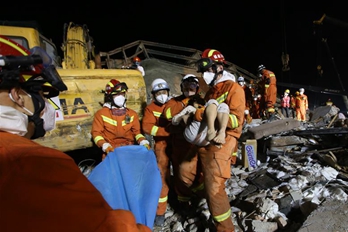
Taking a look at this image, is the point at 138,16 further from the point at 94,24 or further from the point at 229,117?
the point at 229,117

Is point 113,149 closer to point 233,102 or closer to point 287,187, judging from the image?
point 233,102

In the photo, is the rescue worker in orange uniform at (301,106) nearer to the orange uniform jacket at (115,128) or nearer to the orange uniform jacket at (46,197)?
the orange uniform jacket at (115,128)

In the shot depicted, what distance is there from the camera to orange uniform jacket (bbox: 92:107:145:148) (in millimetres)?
3332

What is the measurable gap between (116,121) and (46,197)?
2.94 m

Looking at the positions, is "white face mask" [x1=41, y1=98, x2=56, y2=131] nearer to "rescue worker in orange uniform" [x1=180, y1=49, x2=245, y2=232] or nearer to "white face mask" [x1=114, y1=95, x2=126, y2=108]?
"rescue worker in orange uniform" [x1=180, y1=49, x2=245, y2=232]

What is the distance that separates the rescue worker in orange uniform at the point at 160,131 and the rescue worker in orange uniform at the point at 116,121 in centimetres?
20

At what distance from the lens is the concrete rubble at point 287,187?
2.27 metres

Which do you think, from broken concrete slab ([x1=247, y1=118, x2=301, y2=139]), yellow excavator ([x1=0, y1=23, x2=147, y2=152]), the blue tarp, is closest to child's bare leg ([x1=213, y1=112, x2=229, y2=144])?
the blue tarp

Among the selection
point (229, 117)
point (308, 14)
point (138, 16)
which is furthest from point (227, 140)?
point (308, 14)

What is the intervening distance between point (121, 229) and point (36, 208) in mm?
227

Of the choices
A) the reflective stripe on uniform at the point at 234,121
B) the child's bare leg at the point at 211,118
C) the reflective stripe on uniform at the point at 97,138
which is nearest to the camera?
the child's bare leg at the point at 211,118

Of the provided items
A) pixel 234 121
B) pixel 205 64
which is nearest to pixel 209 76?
pixel 205 64

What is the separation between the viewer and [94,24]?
58.5ft

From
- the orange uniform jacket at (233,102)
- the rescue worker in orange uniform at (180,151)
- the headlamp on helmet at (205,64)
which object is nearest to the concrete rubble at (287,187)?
the rescue worker in orange uniform at (180,151)
